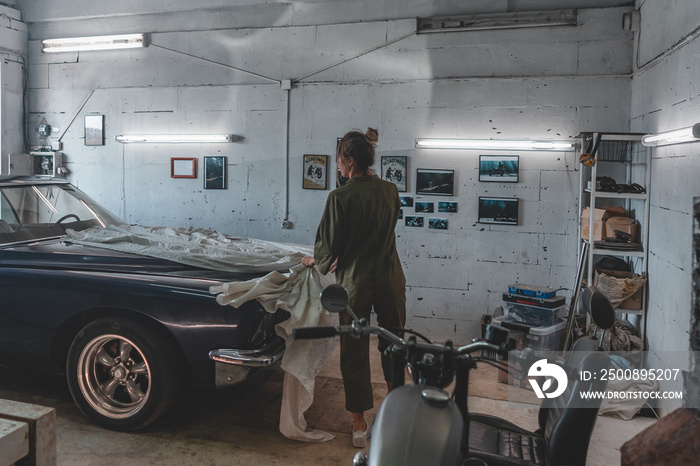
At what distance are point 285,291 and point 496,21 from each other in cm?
354

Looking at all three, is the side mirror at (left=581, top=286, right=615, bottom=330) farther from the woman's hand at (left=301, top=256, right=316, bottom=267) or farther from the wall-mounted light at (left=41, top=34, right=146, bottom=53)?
the wall-mounted light at (left=41, top=34, right=146, bottom=53)

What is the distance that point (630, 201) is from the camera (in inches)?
187

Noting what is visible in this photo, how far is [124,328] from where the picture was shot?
3.14 metres

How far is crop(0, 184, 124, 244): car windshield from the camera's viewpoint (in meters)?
3.91

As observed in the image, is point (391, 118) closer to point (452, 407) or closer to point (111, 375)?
point (111, 375)

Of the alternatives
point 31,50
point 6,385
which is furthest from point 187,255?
point 31,50

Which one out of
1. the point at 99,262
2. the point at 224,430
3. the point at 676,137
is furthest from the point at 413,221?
the point at 99,262

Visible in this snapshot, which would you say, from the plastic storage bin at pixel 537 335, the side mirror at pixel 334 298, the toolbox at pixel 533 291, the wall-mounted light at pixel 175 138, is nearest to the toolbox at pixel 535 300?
the toolbox at pixel 533 291

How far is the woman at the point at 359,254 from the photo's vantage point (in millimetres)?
3146

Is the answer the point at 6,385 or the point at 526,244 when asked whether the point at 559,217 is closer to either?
the point at 526,244

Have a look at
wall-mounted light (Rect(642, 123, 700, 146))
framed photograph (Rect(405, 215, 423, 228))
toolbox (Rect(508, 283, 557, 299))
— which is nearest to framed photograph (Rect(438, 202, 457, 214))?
framed photograph (Rect(405, 215, 423, 228))

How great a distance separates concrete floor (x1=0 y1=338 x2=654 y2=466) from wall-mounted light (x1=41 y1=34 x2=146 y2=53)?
378 cm

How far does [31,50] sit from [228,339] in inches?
226

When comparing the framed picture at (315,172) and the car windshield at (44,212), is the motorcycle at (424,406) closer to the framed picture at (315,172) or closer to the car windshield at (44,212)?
the car windshield at (44,212)
